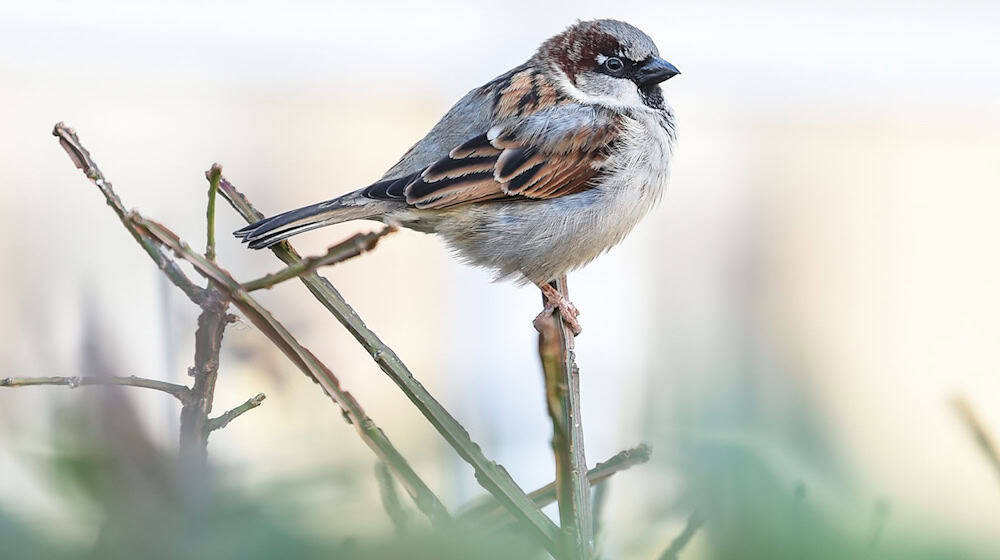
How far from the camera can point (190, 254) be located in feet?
2.42

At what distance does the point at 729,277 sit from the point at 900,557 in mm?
5019

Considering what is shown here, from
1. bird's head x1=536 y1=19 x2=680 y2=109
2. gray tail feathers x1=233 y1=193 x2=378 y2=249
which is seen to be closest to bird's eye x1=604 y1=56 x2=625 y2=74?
bird's head x1=536 y1=19 x2=680 y2=109

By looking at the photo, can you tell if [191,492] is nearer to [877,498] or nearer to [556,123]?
[877,498]

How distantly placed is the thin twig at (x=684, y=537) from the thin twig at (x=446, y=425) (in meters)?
0.07

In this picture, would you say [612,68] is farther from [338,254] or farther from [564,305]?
[338,254]

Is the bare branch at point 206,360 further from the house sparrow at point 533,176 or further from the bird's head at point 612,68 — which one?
Answer: the bird's head at point 612,68

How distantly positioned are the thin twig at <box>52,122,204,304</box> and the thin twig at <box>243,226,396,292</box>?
0.05m

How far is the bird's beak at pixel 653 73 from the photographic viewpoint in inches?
102

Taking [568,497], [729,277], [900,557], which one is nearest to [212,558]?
[900,557]

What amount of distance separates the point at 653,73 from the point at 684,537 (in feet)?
7.20

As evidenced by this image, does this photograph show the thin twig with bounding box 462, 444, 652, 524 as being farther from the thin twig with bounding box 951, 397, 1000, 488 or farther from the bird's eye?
the bird's eye

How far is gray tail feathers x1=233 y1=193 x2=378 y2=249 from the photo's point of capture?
1536mm

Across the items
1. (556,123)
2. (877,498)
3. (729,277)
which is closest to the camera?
(877,498)

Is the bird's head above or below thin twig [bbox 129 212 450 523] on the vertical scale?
above
